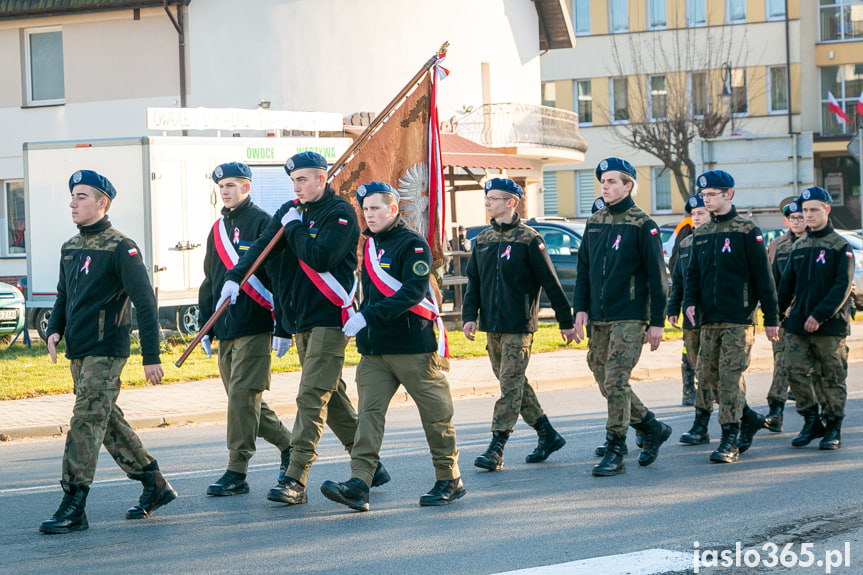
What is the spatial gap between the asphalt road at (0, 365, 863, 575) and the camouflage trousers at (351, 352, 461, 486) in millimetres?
293

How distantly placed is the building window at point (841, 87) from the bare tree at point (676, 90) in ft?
11.6

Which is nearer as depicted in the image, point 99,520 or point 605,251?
point 99,520

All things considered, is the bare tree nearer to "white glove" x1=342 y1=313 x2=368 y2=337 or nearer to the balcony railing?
the balcony railing

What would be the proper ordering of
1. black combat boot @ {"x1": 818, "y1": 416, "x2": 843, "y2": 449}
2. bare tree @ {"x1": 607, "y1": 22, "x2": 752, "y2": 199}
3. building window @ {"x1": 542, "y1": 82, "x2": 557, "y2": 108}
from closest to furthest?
black combat boot @ {"x1": 818, "y1": 416, "x2": 843, "y2": 449} < bare tree @ {"x1": 607, "y1": 22, "x2": 752, "y2": 199} < building window @ {"x1": 542, "y1": 82, "x2": 557, "y2": 108}

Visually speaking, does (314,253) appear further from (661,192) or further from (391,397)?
(661,192)

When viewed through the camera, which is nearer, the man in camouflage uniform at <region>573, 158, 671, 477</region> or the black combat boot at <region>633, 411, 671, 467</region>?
the man in camouflage uniform at <region>573, 158, 671, 477</region>

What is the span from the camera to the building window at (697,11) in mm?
44625

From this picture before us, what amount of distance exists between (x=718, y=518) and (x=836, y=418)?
113 inches

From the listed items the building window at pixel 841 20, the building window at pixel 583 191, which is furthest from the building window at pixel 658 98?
the building window at pixel 841 20

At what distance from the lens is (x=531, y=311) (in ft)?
27.3

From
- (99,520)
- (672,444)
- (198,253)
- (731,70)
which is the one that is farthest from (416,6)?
(99,520)

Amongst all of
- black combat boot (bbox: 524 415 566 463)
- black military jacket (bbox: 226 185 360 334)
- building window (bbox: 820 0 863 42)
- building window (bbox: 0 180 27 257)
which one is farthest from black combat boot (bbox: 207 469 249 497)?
building window (bbox: 820 0 863 42)

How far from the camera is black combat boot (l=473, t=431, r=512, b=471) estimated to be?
8266mm

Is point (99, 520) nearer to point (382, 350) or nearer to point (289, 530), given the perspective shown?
point (289, 530)
